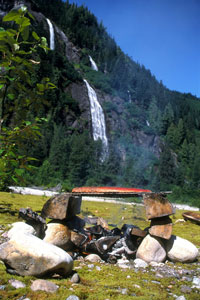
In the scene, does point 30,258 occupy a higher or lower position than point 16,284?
higher

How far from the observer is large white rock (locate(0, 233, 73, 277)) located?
10.4 ft

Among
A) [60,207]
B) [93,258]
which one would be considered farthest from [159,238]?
[60,207]

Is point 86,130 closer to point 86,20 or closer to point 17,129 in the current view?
point 17,129

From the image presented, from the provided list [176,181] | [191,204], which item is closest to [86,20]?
[176,181]

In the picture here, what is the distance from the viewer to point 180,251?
507 centimetres

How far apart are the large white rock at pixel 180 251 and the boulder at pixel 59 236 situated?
204 centimetres

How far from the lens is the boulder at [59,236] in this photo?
4.77 meters

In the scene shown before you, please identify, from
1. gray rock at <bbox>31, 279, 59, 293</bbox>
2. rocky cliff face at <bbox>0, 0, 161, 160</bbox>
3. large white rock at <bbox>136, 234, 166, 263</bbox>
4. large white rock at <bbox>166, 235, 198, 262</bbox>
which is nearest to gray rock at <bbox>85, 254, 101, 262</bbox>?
large white rock at <bbox>136, 234, 166, 263</bbox>

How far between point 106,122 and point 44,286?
1752 inches

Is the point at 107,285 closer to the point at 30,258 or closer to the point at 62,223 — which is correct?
the point at 30,258

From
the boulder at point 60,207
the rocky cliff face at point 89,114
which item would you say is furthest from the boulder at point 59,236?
the rocky cliff face at point 89,114

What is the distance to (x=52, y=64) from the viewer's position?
45000 millimetres

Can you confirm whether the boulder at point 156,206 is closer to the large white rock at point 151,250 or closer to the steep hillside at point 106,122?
the large white rock at point 151,250

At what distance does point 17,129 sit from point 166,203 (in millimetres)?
3790
